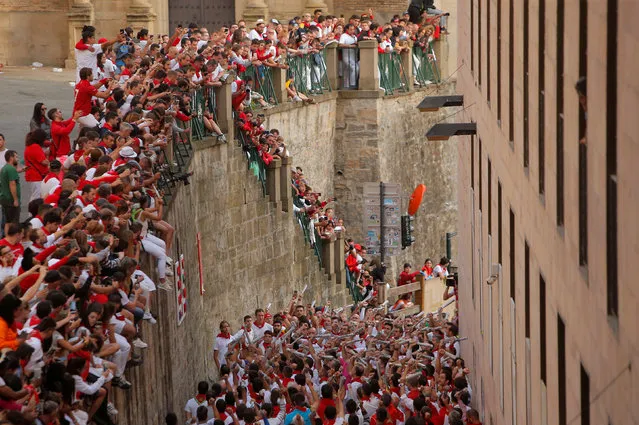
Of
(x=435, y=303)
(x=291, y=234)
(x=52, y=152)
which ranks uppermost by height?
(x=52, y=152)

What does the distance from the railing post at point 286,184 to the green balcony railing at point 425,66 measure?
11782mm

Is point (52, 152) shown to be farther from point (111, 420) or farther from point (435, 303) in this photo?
point (435, 303)

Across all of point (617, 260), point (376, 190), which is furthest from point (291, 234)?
point (617, 260)

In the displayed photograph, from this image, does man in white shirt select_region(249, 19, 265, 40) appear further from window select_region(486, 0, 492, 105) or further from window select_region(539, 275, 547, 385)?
window select_region(539, 275, 547, 385)

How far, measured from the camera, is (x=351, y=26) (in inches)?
1471

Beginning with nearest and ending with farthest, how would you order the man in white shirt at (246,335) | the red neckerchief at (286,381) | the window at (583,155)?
1. the window at (583,155)
2. the red neckerchief at (286,381)
3. the man in white shirt at (246,335)

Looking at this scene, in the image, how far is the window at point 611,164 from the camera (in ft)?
32.7

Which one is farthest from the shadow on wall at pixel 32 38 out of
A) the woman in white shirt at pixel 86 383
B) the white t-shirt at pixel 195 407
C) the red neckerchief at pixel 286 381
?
the woman in white shirt at pixel 86 383

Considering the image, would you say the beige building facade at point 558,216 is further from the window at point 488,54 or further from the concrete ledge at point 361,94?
the concrete ledge at point 361,94

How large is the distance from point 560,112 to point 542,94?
122 centimetres

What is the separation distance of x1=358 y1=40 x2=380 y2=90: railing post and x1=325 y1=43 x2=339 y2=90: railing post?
2.13ft

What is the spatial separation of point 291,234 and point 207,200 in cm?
434

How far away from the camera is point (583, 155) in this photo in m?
11.4

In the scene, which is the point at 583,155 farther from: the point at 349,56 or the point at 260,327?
the point at 349,56
